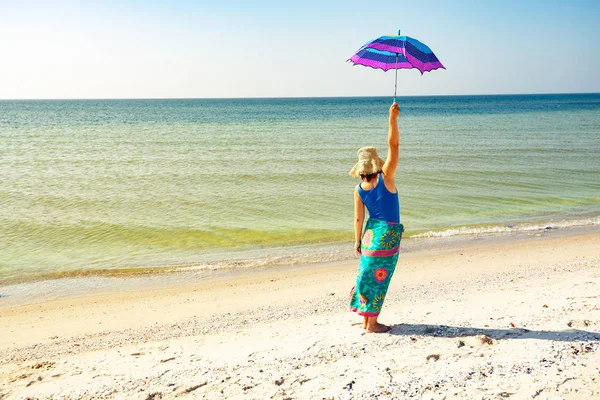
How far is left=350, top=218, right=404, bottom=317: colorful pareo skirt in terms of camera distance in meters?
4.85

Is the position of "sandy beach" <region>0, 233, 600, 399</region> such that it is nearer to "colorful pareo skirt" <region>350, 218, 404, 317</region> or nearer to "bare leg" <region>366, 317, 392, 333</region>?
"bare leg" <region>366, 317, 392, 333</region>

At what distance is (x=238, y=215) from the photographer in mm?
12914

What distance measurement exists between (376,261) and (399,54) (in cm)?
217

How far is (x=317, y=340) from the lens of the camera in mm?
5160

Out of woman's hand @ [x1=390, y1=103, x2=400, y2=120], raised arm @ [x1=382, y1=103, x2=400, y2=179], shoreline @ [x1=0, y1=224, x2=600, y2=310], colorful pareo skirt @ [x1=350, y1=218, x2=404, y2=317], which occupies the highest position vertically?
woman's hand @ [x1=390, y1=103, x2=400, y2=120]

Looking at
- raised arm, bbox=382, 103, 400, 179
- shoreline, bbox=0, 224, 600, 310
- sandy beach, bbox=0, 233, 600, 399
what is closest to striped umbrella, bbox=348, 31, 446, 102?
raised arm, bbox=382, 103, 400, 179

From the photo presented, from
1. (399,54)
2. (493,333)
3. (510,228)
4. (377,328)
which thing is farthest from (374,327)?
(510,228)

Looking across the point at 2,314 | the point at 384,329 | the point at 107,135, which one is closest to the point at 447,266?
the point at 384,329

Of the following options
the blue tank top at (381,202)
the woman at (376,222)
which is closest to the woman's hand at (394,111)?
the woman at (376,222)

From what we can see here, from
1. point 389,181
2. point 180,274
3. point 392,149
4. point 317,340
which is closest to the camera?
point 392,149

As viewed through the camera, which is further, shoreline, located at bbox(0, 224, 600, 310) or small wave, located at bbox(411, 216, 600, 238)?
small wave, located at bbox(411, 216, 600, 238)

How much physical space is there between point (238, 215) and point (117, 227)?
3.06 meters

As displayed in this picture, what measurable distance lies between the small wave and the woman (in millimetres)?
6250

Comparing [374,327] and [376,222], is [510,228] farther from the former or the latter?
[376,222]
